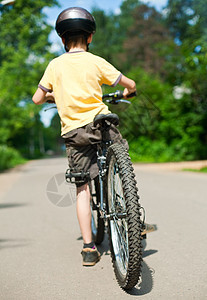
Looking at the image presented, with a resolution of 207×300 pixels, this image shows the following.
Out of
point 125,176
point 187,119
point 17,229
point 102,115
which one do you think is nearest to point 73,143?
point 102,115

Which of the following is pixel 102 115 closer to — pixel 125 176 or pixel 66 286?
pixel 125 176

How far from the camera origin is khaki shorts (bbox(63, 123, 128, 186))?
310 cm

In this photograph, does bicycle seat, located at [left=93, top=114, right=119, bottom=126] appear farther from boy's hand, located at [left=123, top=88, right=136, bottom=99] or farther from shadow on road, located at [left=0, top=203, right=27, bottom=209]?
shadow on road, located at [left=0, top=203, right=27, bottom=209]

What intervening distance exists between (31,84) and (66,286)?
28.4 m

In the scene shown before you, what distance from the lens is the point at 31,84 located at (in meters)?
30.1

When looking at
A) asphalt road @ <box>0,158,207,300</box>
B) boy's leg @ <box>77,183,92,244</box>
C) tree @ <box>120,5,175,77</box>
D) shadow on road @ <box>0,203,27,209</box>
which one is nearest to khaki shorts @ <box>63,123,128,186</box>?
boy's leg @ <box>77,183,92,244</box>

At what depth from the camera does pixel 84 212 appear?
325 centimetres

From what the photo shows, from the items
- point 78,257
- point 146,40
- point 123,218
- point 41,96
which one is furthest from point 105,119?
point 146,40

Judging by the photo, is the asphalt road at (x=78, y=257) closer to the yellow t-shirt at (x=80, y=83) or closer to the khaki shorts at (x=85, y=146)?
the khaki shorts at (x=85, y=146)

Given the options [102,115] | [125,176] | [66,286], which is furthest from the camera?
[102,115]

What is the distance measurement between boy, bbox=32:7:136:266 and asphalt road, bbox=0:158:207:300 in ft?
1.25

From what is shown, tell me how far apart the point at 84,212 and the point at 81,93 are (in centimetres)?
96

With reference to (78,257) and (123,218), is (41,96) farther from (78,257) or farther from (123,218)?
(78,257)

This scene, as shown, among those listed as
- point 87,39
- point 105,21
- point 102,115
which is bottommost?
point 102,115
